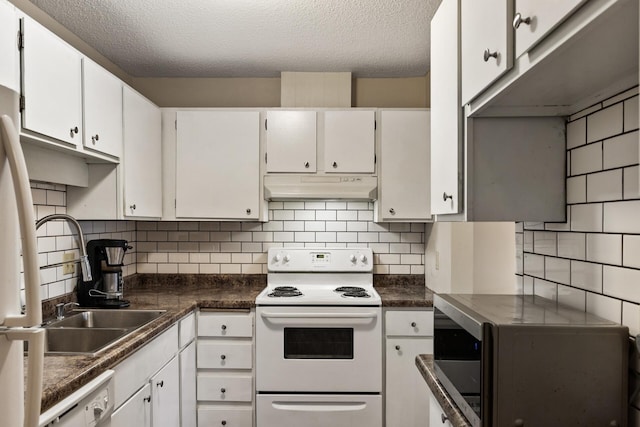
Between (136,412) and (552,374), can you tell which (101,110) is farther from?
(552,374)

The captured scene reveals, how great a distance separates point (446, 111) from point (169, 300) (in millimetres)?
2012

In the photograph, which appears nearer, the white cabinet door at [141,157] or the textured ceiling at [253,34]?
the textured ceiling at [253,34]

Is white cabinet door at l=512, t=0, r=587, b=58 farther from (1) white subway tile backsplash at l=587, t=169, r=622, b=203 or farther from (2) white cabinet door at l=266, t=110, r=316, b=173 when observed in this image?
(2) white cabinet door at l=266, t=110, r=316, b=173

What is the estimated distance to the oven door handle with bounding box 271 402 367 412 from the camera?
256 cm

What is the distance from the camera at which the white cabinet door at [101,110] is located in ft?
6.49

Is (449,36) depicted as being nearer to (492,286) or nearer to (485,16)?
(485,16)

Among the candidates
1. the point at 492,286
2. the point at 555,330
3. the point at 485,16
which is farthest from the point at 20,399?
the point at 492,286

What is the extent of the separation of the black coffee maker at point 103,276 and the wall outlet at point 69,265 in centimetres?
8

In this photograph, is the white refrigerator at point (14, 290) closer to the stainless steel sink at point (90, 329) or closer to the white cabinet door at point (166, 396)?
the stainless steel sink at point (90, 329)

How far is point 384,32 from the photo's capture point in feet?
7.83

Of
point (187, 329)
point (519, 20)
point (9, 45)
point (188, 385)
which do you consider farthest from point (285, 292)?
point (519, 20)

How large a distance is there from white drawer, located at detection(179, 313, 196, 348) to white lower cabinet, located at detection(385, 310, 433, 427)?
1.20 metres

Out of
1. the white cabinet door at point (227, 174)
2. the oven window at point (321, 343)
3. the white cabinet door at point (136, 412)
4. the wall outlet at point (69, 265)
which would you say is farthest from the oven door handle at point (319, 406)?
the wall outlet at point (69, 265)

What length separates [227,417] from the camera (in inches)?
102
